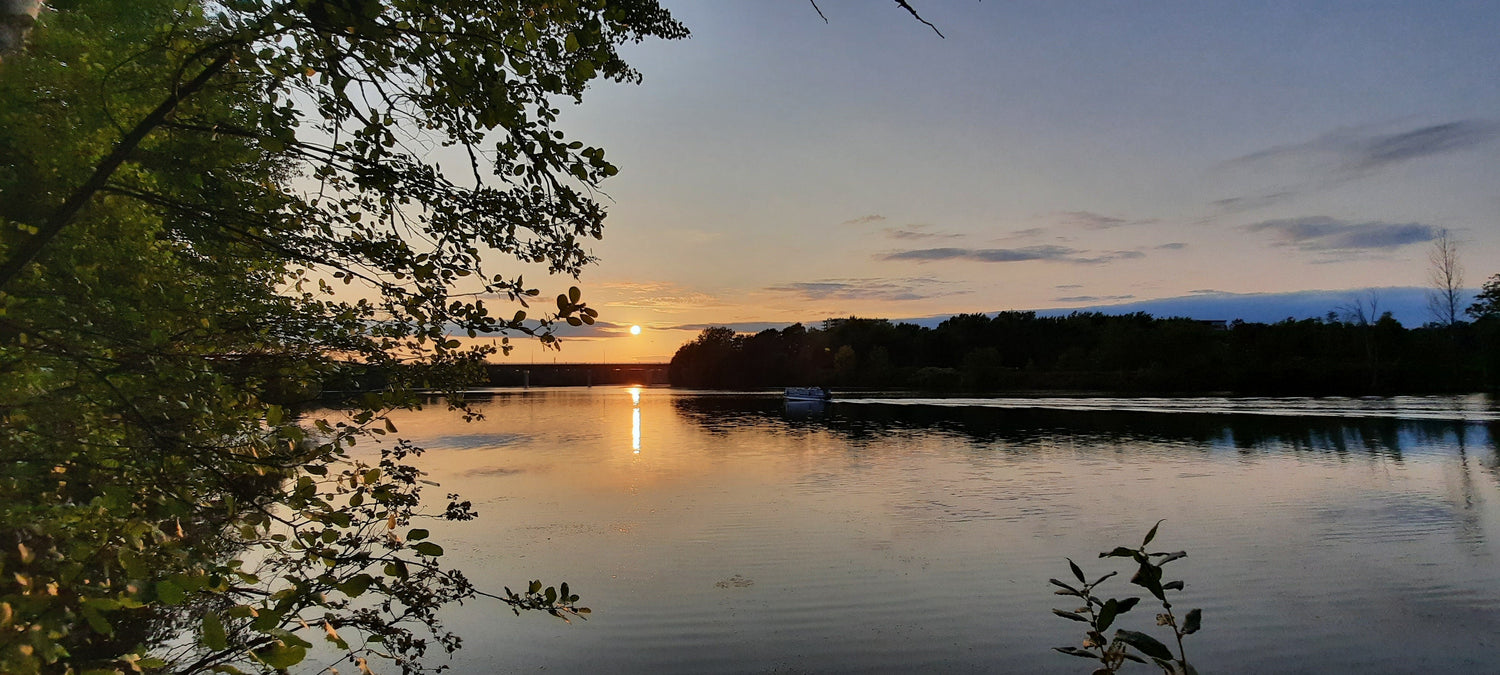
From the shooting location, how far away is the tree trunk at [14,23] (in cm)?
296

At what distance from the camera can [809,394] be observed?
358 feet

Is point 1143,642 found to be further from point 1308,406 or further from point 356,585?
point 1308,406

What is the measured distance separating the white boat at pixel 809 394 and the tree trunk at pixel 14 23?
340 ft

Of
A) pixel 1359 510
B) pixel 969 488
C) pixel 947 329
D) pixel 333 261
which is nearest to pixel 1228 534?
pixel 1359 510

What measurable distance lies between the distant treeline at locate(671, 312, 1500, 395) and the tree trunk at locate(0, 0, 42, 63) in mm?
105188

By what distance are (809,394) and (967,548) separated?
89888mm

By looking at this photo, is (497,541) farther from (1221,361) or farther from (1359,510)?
(1221,361)

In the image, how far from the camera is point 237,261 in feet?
26.3

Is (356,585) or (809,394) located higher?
(356,585)

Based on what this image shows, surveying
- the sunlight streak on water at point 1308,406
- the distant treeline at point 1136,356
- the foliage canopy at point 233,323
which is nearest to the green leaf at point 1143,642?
the foliage canopy at point 233,323

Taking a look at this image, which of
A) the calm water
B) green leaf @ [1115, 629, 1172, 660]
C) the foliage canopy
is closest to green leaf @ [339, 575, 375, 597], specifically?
the foliage canopy

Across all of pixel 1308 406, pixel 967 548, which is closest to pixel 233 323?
pixel 967 548

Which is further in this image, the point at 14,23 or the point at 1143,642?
the point at 1143,642

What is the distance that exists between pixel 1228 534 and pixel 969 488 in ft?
31.9
